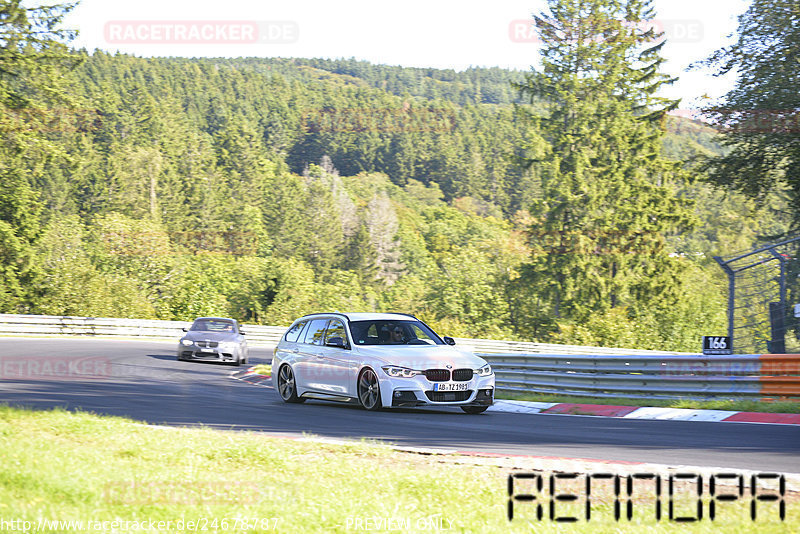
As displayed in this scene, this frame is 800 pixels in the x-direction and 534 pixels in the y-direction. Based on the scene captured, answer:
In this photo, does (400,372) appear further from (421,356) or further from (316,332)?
(316,332)

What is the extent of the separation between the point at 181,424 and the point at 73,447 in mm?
3253

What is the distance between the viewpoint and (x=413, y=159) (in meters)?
152

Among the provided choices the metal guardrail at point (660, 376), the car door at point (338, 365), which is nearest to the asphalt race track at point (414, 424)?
the car door at point (338, 365)

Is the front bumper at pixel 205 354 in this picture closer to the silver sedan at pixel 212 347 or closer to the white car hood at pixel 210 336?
the silver sedan at pixel 212 347

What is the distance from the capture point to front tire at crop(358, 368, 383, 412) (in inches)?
544

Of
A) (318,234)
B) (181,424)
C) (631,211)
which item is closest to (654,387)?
(181,424)

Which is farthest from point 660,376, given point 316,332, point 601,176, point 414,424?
point 601,176

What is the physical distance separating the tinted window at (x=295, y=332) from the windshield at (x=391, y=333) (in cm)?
142

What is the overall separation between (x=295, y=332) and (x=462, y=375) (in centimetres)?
367

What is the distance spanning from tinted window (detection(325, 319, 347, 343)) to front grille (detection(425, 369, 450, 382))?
1.84 m

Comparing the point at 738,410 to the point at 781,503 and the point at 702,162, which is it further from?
the point at 702,162

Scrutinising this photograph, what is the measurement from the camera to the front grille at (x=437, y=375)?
44.6 ft

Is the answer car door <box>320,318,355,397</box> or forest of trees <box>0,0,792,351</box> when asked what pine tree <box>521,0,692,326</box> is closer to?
forest of trees <box>0,0,792,351</box>

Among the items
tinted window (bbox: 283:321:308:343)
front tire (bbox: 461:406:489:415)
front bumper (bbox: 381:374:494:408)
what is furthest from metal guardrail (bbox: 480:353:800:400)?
tinted window (bbox: 283:321:308:343)
